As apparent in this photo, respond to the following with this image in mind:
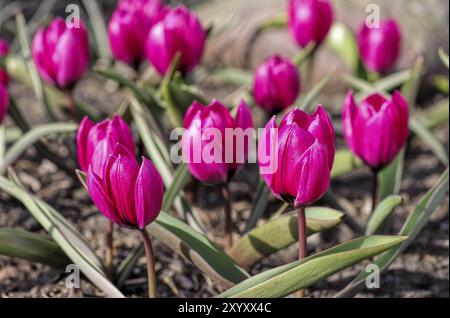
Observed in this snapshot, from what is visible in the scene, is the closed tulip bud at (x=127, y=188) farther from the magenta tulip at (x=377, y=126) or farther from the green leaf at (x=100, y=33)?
the green leaf at (x=100, y=33)

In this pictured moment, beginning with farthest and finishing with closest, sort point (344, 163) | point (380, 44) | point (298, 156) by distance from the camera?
point (380, 44) < point (344, 163) < point (298, 156)

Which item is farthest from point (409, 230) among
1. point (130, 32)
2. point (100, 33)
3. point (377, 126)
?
point (100, 33)

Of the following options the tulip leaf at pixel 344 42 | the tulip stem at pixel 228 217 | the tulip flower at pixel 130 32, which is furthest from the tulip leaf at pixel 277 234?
the tulip leaf at pixel 344 42

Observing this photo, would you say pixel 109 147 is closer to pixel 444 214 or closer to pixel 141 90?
pixel 141 90

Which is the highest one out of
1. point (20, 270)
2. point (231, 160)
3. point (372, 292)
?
point (231, 160)

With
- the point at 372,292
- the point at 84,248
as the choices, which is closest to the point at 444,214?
the point at 372,292

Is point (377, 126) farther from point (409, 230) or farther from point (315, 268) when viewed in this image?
point (315, 268)
